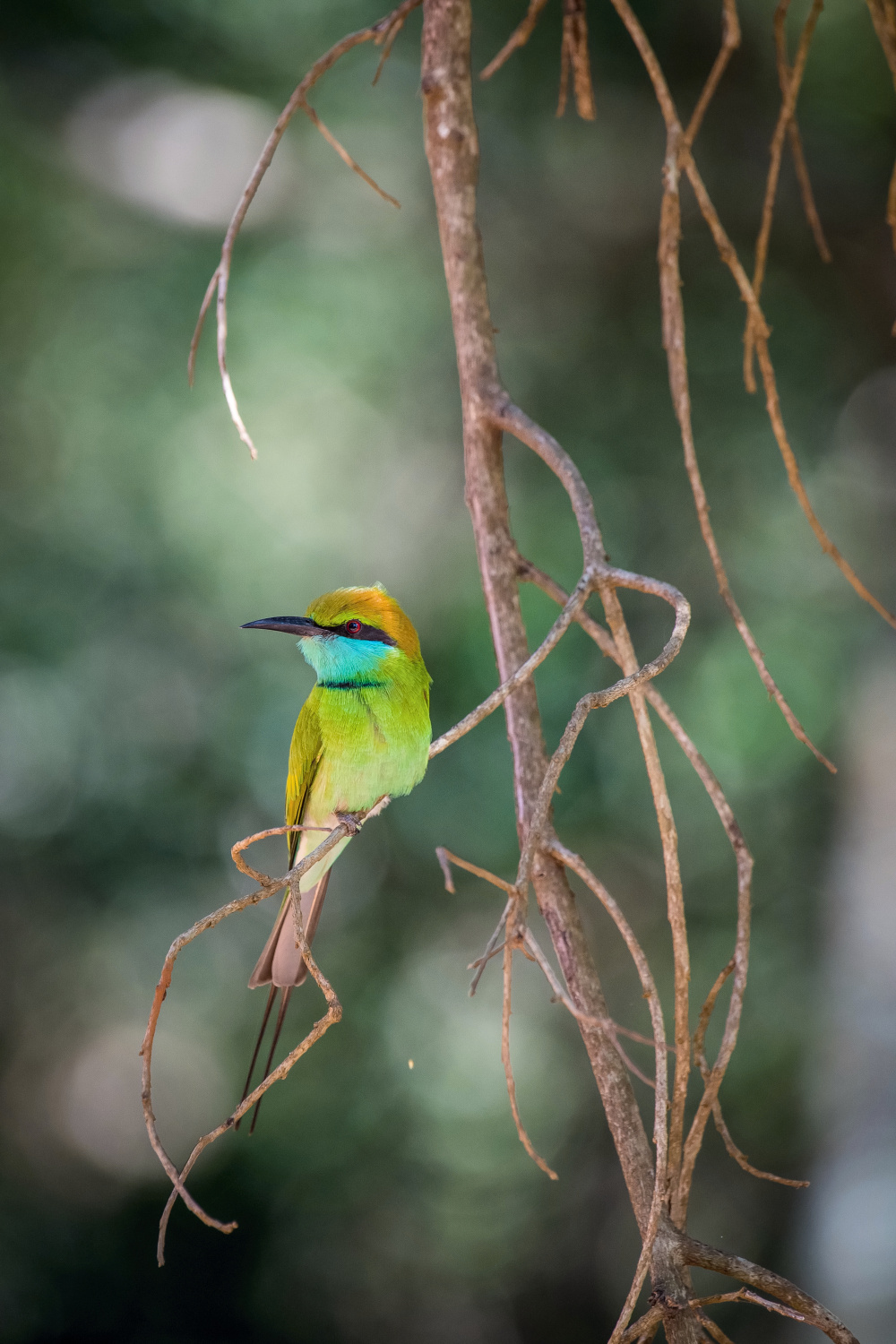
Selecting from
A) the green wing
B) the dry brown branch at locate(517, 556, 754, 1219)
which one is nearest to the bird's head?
the green wing

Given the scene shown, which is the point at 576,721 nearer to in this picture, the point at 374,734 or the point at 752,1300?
the point at 752,1300

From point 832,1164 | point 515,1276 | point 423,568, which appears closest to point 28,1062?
point 515,1276

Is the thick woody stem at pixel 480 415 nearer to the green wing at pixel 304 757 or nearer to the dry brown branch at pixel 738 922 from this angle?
the dry brown branch at pixel 738 922

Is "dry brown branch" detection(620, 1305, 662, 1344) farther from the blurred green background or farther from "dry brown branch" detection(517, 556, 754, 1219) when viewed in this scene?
the blurred green background

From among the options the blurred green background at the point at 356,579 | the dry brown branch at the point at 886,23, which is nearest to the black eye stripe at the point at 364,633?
the dry brown branch at the point at 886,23

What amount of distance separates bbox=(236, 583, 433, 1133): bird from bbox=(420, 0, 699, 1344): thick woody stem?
1.52ft

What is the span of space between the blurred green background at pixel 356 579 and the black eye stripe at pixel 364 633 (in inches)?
86.4

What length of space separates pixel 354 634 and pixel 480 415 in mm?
582

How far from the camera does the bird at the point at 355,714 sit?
1841mm

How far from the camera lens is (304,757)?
2.05m

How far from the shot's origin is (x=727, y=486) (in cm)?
431

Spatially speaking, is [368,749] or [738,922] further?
[368,749]

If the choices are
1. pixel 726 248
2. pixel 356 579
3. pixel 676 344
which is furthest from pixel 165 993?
pixel 356 579

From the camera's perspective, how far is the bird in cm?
184
